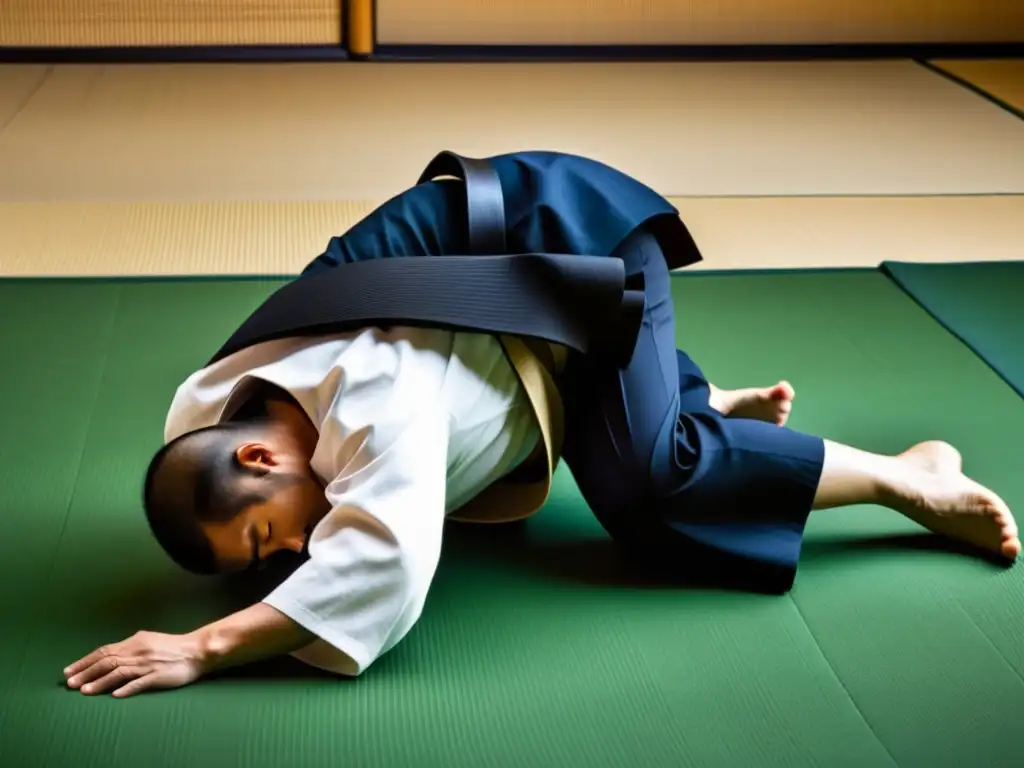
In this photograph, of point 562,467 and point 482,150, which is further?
point 482,150

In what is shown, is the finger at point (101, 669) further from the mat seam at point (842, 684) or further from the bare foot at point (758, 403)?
the bare foot at point (758, 403)

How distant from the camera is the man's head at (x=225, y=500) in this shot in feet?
6.20

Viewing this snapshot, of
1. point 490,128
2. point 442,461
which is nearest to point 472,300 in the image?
point 442,461

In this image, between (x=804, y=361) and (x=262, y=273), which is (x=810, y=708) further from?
(x=262, y=273)

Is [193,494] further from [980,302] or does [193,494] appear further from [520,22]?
[520,22]

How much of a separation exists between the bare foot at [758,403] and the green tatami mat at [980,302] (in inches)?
23.2

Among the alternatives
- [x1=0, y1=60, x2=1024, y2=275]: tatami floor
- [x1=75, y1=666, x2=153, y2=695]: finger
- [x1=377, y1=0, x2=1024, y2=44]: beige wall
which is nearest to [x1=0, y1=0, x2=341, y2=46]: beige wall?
[x1=0, y1=60, x2=1024, y2=275]: tatami floor

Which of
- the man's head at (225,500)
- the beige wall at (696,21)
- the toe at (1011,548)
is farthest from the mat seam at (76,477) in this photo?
the beige wall at (696,21)

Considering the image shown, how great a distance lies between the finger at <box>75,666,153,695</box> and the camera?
6.20 ft

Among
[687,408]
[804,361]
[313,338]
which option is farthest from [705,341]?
[313,338]

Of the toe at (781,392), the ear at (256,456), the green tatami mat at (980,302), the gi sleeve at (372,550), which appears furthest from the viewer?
the green tatami mat at (980,302)

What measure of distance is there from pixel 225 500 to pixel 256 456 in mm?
98

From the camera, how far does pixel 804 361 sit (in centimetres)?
296

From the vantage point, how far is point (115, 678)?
1.90 m
